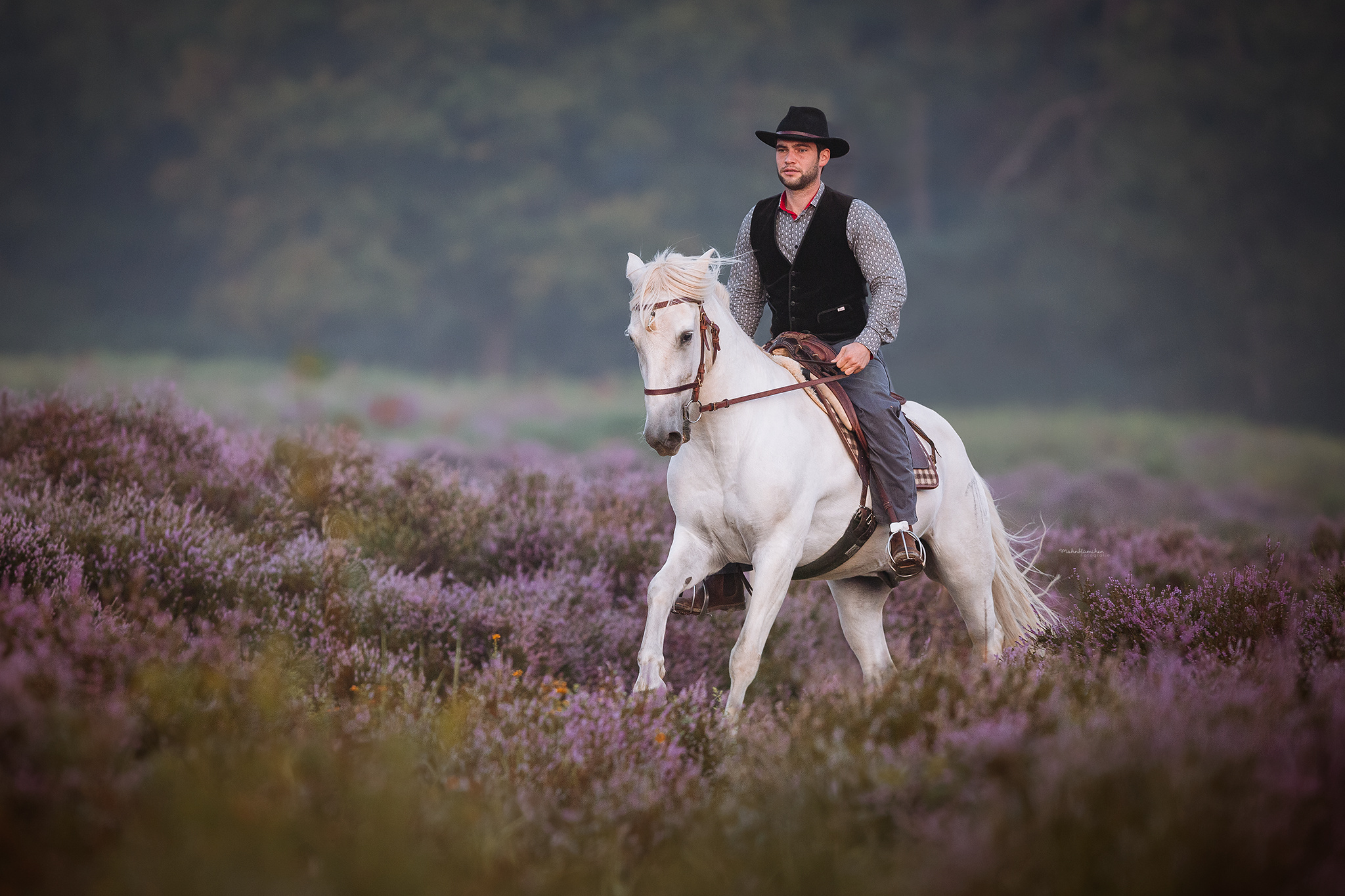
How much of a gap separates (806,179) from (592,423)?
62.9ft

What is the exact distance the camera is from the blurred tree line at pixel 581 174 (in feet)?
107

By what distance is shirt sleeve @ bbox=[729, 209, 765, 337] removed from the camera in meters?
4.98

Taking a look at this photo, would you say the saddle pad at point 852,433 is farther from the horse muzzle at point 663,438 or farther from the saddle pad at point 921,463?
the horse muzzle at point 663,438

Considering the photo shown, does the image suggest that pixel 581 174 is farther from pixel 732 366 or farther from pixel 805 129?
pixel 732 366

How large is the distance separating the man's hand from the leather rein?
0.31m

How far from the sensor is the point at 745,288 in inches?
199

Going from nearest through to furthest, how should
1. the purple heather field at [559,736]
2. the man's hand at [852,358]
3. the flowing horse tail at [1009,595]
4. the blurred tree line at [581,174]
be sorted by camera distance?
1. the purple heather field at [559,736]
2. the man's hand at [852,358]
3. the flowing horse tail at [1009,595]
4. the blurred tree line at [581,174]

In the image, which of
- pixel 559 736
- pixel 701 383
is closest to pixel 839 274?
pixel 701 383

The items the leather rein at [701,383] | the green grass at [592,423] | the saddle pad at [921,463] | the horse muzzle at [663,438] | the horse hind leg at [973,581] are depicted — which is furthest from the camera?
the green grass at [592,423]

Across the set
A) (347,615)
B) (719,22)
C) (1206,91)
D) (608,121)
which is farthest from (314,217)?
(347,615)

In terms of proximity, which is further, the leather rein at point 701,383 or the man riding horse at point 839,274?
the man riding horse at point 839,274

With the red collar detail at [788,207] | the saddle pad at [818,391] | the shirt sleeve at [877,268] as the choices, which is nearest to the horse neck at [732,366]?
the saddle pad at [818,391]

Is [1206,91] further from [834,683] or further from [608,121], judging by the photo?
[834,683]

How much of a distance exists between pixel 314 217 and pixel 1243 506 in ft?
102
